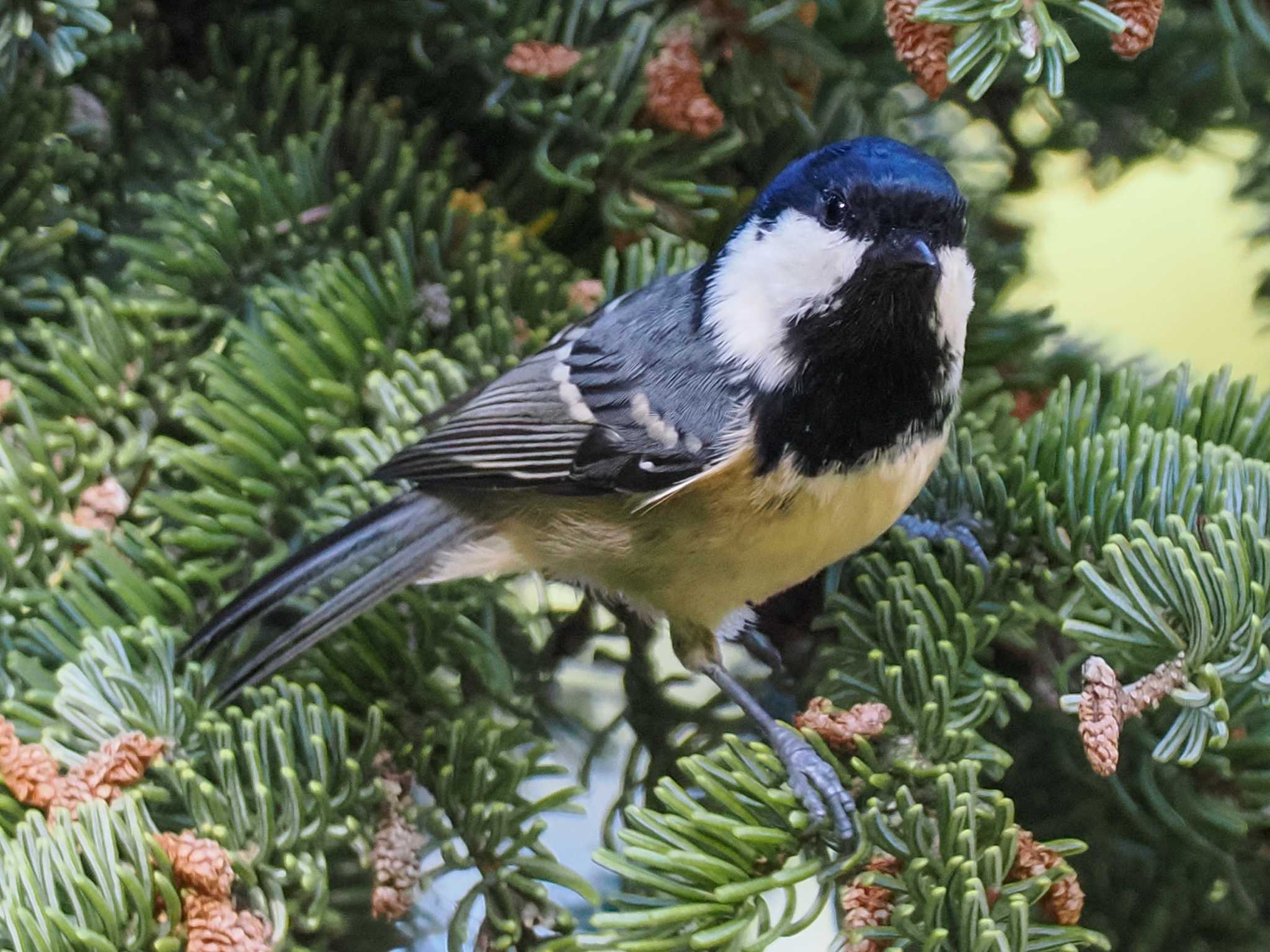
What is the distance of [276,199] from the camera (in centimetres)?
69

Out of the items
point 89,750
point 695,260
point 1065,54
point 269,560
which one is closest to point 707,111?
point 695,260

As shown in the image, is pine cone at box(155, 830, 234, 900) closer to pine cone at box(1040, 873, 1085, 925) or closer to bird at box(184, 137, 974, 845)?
bird at box(184, 137, 974, 845)

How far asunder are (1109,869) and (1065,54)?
15.3 inches

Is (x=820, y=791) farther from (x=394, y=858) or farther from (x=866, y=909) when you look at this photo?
(x=394, y=858)

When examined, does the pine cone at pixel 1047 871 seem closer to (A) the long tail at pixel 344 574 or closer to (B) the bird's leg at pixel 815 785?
(B) the bird's leg at pixel 815 785

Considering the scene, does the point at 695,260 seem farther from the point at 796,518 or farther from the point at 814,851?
the point at 814,851

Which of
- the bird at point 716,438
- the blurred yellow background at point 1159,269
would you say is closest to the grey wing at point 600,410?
the bird at point 716,438

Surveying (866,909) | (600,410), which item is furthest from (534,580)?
(866,909)

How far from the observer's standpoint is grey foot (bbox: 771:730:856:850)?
461 millimetres

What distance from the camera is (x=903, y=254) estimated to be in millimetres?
559

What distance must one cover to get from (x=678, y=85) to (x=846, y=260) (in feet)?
0.50

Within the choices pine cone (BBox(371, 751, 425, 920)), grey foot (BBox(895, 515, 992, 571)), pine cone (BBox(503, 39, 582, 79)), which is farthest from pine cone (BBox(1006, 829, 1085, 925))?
pine cone (BBox(503, 39, 582, 79))

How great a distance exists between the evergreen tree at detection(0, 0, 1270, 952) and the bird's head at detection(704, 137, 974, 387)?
5 cm

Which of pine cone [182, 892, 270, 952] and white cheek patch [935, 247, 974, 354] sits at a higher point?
white cheek patch [935, 247, 974, 354]
